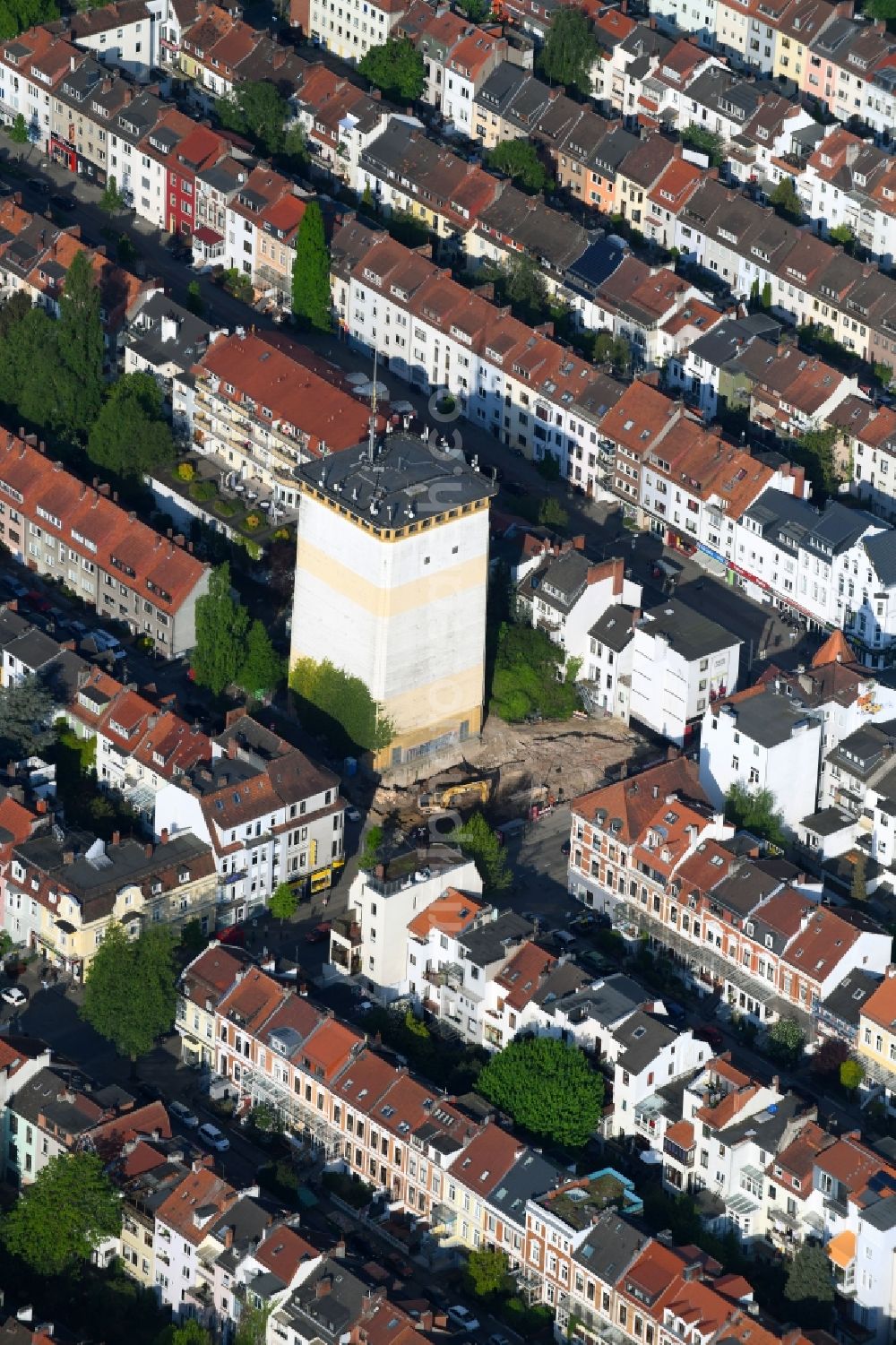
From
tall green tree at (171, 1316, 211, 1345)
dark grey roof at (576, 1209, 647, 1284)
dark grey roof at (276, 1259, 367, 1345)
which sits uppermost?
dark grey roof at (576, 1209, 647, 1284)

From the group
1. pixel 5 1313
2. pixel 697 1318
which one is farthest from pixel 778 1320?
pixel 5 1313

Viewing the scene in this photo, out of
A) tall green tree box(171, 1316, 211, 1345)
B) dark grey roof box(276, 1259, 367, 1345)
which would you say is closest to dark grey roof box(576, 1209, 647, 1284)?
dark grey roof box(276, 1259, 367, 1345)

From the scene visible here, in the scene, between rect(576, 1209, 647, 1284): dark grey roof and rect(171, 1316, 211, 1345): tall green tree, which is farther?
rect(576, 1209, 647, 1284): dark grey roof

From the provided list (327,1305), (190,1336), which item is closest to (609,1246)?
(327,1305)

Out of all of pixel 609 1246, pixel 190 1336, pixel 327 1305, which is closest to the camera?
pixel 327 1305

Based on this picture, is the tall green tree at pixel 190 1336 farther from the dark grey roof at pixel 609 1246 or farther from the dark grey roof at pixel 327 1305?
the dark grey roof at pixel 609 1246

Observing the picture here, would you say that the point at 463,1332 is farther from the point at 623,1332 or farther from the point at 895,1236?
the point at 895,1236

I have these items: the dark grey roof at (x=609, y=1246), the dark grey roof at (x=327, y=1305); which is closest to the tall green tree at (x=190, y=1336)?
the dark grey roof at (x=327, y=1305)

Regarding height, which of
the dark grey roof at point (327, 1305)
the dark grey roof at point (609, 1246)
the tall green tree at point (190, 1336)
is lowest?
the tall green tree at point (190, 1336)

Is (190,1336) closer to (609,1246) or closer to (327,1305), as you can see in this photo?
(327,1305)

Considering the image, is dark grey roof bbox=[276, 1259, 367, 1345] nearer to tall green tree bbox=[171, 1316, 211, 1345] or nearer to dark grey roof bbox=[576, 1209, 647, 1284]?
tall green tree bbox=[171, 1316, 211, 1345]

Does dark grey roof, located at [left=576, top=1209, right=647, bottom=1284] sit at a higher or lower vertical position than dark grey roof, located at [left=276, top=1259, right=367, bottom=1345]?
higher
